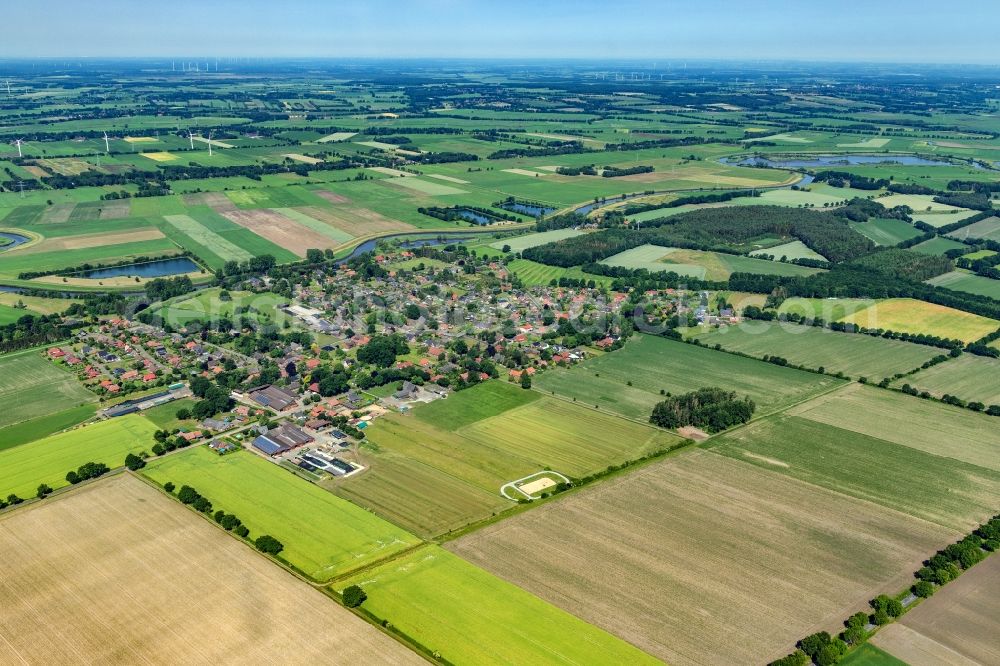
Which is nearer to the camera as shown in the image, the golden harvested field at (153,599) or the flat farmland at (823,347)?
the golden harvested field at (153,599)

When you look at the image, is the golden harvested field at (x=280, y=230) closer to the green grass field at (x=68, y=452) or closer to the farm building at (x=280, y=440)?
the green grass field at (x=68, y=452)

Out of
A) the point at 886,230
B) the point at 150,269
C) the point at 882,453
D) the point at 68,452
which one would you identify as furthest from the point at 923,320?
the point at 150,269

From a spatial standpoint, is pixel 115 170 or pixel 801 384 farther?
pixel 115 170

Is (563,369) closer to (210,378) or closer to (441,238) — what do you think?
(210,378)

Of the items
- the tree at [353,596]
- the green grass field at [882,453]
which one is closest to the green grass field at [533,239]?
the green grass field at [882,453]

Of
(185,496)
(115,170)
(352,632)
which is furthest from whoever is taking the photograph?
(115,170)

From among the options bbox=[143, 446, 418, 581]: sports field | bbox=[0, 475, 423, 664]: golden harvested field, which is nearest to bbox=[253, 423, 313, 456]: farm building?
bbox=[143, 446, 418, 581]: sports field

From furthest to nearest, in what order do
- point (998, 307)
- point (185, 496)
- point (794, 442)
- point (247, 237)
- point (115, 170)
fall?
point (115, 170)
point (247, 237)
point (998, 307)
point (794, 442)
point (185, 496)

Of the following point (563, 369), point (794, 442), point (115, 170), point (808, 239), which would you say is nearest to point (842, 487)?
point (794, 442)
